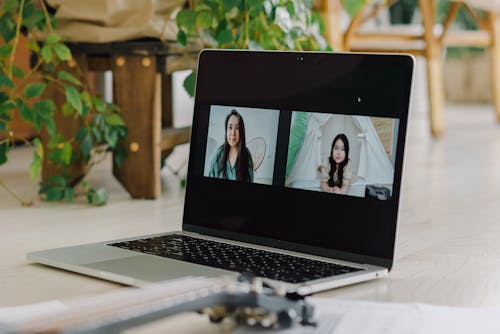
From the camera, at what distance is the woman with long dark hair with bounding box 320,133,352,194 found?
3.30 ft

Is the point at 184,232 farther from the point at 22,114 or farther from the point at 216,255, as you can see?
the point at 22,114

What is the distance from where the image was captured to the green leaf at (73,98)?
1.50 m

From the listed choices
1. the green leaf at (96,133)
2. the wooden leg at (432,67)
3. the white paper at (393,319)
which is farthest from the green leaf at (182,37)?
the wooden leg at (432,67)

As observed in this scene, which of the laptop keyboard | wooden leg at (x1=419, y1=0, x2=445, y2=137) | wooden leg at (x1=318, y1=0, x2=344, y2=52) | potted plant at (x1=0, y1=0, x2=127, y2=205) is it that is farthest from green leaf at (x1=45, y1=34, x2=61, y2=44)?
wooden leg at (x1=419, y1=0, x2=445, y2=137)

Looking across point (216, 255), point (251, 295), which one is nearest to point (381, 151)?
point (216, 255)

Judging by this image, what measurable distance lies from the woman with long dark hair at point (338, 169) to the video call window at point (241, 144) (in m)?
0.07

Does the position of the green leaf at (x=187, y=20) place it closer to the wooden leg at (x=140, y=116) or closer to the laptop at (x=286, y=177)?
the wooden leg at (x=140, y=116)

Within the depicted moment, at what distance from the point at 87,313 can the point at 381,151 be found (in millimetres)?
480

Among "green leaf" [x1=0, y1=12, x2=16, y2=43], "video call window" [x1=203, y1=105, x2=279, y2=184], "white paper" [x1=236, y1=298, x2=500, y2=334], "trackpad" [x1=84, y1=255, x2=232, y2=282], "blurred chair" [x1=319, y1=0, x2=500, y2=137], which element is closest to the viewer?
"white paper" [x1=236, y1=298, x2=500, y2=334]

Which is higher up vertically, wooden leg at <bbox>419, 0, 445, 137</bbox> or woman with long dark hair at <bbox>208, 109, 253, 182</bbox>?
wooden leg at <bbox>419, 0, 445, 137</bbox>

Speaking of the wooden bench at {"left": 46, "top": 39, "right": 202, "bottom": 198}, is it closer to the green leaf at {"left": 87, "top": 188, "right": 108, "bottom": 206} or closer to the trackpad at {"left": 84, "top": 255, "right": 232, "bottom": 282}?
the green leaf at {"left": 87, "top": 188, "right": 108, "bottom": 206}

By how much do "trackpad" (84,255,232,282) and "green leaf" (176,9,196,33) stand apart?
620 millimetres

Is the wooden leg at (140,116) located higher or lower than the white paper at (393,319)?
higher

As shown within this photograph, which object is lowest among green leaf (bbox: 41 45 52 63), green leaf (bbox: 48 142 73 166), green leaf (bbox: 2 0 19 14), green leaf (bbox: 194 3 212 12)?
green leaf (bbox: 48 142 73 166)
